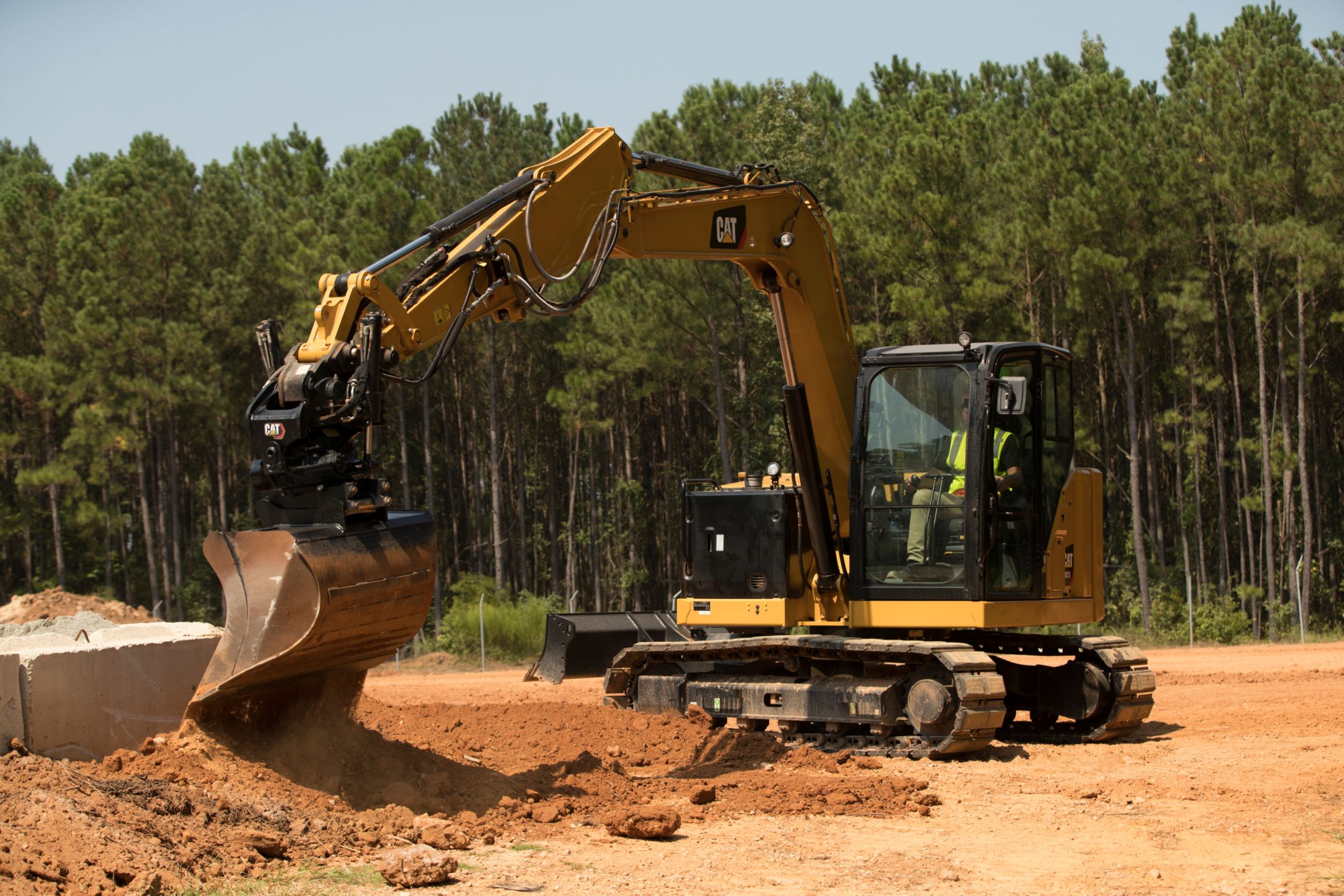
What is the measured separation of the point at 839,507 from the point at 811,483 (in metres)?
0.50

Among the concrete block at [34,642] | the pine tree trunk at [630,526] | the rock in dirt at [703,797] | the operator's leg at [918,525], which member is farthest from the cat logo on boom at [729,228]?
the pine tree trunk at [630,526]

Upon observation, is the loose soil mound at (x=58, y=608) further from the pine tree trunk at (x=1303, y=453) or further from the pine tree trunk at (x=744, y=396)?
the pine tree trunk at (x=1303, y=453)

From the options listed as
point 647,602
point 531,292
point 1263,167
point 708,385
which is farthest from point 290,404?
point 647,602

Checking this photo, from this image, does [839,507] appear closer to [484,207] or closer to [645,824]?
[484,207]

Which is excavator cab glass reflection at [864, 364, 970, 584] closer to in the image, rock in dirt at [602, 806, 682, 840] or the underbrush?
rock in dirt at [602, 806, 682, 840]

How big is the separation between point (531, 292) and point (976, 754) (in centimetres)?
527

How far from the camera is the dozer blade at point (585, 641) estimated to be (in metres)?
14.3

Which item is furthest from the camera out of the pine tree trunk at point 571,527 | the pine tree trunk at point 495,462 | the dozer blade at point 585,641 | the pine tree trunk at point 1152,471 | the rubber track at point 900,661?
the pine tree trunk at point 571,527

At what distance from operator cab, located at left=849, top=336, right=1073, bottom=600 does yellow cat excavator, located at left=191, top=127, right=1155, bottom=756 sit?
0.02 metres

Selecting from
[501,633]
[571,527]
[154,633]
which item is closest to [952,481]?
[154,633]

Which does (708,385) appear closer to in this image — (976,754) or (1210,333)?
(1210,333)

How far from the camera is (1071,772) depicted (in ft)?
32.2

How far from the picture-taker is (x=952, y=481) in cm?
1059

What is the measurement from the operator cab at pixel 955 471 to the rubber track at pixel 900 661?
49cm
